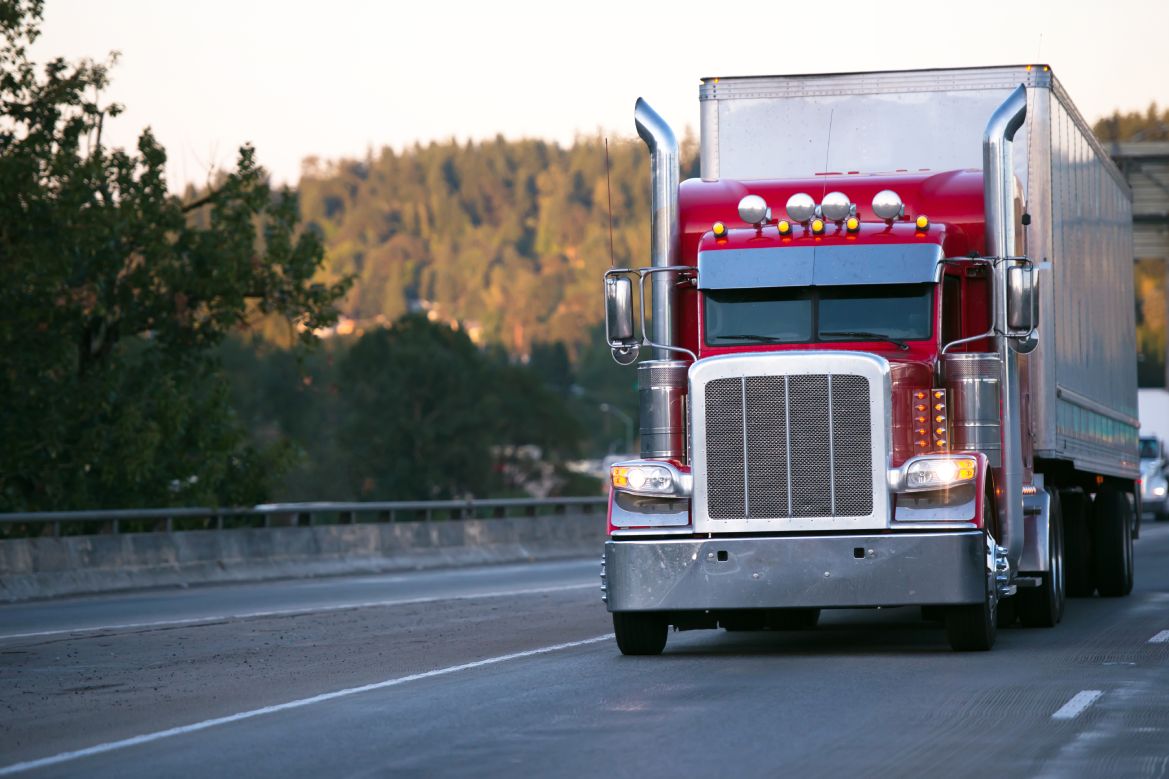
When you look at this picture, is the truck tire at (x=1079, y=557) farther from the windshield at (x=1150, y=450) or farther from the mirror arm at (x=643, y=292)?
the windshield at (x=1150, y=450)

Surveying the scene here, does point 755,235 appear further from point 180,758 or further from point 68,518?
point 68,518

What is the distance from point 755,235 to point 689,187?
1.12 metres

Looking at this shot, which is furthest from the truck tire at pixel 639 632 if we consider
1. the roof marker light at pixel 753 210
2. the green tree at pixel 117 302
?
the green tree at pixel 117 302

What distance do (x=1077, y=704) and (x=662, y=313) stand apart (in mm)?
4977

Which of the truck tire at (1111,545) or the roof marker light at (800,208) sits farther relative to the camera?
→ the truck tire at (1111,545)

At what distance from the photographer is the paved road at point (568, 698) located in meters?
10.1

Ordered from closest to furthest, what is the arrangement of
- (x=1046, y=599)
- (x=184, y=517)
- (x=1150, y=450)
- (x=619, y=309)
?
(x=619, y=309)
(x=1046, y=599)
(x=184, y=517)
(x=1150, y=450)

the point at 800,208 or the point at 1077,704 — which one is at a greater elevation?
the point at 800,208

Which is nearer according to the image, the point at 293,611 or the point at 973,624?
the point at 973,624

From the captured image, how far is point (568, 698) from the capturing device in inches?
500

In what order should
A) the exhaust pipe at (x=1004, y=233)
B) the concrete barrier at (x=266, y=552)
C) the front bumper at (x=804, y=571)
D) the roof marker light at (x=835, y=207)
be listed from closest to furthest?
the front bumper at (x=804, y=571), the roof marker light at (x=835, y=207), the exhaust pipe at (x=1004, y=233), the concrete barrier at (x=266, y=552)

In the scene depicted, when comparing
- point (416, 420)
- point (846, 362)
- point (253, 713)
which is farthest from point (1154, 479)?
point (416, 420)

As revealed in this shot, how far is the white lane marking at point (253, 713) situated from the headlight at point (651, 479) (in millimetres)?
1529

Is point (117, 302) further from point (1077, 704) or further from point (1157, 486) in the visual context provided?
point (1157, 486)
